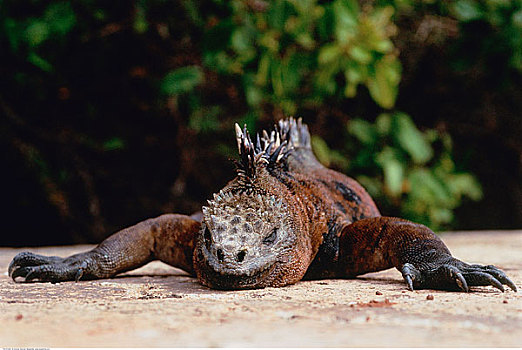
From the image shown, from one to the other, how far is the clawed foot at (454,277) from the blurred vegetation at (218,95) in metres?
3.42

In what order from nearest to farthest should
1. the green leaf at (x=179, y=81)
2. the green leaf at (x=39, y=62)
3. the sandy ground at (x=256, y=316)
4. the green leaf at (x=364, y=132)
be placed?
the sandy ground at (x=256, y=316) → the green leaf at (x=39, y=62) → the green leaf at (x=179, y=81) → the green leaf at (x=364, y=132)

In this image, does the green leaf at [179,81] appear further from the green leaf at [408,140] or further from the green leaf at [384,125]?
the green leaf at [408,140]

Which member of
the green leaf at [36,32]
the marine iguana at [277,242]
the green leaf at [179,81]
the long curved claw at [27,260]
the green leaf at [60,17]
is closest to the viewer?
the marine iguana at [277,242]

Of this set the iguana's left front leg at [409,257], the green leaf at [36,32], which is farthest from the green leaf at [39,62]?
the iguana's left front leg at [409,257]

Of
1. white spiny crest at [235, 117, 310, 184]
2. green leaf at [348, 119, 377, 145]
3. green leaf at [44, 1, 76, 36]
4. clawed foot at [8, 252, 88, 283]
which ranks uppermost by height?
green leaf at [44, 1, 76, 36]

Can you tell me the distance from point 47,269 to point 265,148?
4.83 feet

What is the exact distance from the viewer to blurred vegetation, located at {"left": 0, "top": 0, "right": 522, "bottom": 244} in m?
6.75

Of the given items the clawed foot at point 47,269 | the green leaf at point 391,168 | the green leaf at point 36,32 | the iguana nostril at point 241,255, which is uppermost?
the green leaf at point 36,32

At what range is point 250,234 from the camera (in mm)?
3078

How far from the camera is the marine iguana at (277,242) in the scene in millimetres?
3049

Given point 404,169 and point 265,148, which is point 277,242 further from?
point 404,169

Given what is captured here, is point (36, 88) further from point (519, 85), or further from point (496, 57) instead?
point (519, 85)

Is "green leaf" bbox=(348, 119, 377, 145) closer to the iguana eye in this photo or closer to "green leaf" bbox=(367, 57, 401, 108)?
"green leaf" bbox=(367, 57, 401, 108)

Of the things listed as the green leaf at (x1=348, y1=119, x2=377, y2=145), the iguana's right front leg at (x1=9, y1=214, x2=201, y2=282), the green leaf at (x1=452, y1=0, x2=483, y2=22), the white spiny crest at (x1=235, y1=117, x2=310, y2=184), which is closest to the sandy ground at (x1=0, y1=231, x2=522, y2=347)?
the iguana's right front leg at (x1=9, y1=214, x2=201, y2=282)
